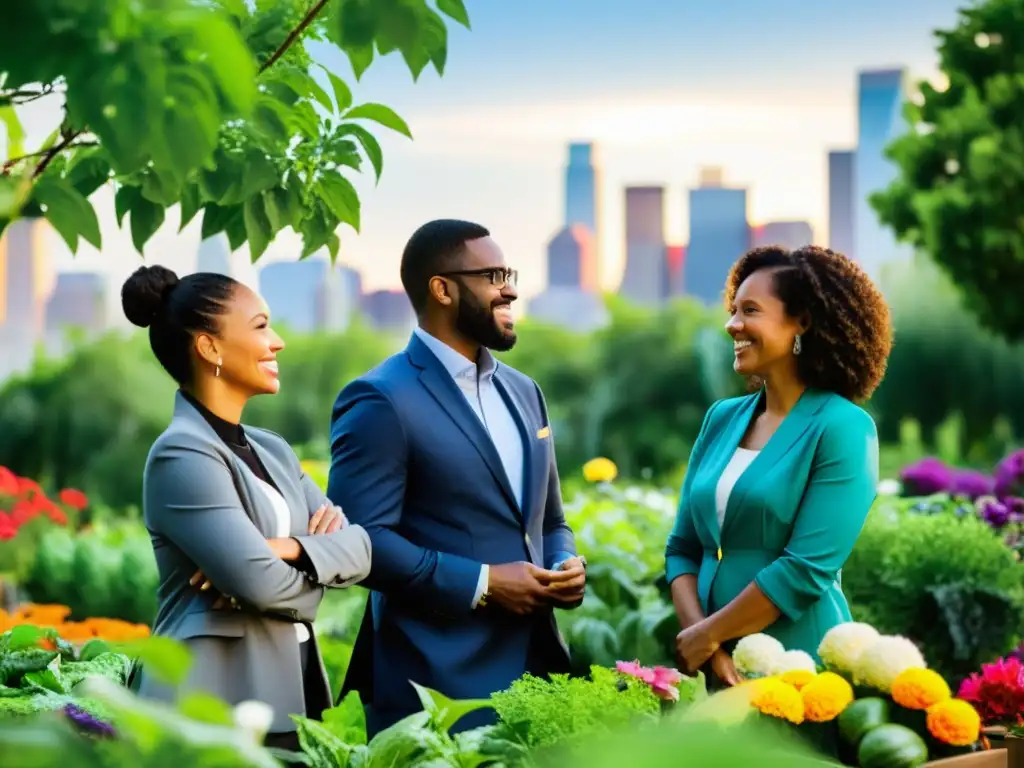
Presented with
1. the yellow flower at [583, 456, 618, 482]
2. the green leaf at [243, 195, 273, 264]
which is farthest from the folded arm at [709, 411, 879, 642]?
the yellow flower at [583, 456, 618, 482]

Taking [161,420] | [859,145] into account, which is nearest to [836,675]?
[161,420]

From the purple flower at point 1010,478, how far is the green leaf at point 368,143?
7.07 m

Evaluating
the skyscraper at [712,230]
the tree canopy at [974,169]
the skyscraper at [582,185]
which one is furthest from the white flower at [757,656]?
the skyscraper at [582,185]

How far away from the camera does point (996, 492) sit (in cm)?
941

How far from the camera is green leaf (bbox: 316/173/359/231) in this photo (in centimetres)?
323

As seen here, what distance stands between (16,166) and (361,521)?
3.90 feet

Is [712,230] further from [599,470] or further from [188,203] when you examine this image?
[188,203]

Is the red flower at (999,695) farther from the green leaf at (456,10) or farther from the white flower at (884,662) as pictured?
the green leaf at (456,10)

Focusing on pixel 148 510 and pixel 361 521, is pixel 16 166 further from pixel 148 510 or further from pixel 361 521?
pixel 361 521

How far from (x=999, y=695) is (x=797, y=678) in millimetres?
723

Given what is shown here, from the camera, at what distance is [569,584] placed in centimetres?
375

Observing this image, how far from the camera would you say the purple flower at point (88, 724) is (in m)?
→ 2.56

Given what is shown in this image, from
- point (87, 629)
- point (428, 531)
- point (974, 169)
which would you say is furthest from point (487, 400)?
point (974, 169)

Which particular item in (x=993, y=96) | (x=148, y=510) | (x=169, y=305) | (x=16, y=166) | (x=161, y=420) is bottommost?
(x=161, y=420)
